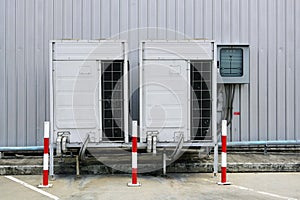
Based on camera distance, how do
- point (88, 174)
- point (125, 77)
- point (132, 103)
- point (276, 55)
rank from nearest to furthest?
point (125, 77) → point (88, 174) → point (132, 103) → point (276, 55)

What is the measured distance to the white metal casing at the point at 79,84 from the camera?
7246 mm

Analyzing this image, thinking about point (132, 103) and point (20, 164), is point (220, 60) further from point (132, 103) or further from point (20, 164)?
point (20, 164)

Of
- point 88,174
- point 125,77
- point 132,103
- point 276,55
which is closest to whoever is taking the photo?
point 125,77

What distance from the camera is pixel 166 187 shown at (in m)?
6.88

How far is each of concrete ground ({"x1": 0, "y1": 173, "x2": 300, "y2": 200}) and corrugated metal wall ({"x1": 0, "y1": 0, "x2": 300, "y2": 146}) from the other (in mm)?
1851

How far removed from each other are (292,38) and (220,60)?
1801 mm

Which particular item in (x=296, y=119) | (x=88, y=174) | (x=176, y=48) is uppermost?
(x=176, y=48)

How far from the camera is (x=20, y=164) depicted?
8.02 metres

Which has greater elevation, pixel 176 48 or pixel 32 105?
pixel 176 48

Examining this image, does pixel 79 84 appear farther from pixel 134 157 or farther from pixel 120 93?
pixel 134 157

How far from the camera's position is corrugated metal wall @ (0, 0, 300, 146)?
9.16 metres

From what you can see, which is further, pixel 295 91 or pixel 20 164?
pixel 295 91

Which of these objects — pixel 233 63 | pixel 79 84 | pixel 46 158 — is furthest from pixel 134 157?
pixel 233 63

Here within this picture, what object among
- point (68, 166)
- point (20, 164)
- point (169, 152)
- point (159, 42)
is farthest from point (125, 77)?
point (20, 164)
